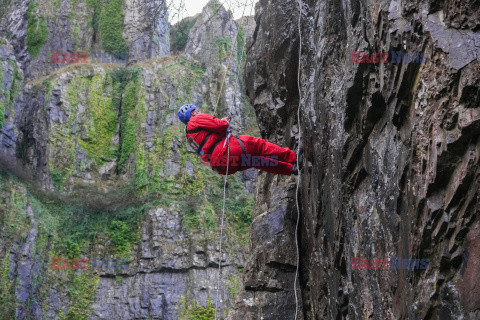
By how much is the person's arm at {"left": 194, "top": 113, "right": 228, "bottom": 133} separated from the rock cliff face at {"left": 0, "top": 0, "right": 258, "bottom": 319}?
23.8ft

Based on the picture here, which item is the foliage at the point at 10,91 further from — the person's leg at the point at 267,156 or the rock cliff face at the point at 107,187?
the person's leg at the point at 267,156

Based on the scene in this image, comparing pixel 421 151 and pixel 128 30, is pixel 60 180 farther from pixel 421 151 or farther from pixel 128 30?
pixel 421 151

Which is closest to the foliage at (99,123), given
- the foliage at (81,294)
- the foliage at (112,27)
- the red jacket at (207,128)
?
the foliage at (112,27)

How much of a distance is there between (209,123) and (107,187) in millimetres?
13901

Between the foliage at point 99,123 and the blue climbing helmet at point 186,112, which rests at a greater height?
the foliage at point 99,123

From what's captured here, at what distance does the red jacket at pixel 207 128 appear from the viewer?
272 inches

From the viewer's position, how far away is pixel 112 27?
25.1 meters

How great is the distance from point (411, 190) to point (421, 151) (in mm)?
292

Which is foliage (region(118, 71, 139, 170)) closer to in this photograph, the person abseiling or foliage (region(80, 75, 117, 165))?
foliage (region(80, 75, 117, 165))

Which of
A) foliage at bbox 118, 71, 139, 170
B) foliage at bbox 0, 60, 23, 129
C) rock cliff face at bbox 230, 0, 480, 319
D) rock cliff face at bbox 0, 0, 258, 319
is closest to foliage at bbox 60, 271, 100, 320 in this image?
rock cliff face at bbox 0, 0, 258, 319

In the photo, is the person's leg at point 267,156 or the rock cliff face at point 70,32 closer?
the person's leg at point 267,156

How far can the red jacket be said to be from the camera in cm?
690

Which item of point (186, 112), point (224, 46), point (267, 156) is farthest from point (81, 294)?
point (224, 46)

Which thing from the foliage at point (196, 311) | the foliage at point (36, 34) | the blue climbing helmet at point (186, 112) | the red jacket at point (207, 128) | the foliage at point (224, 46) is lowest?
the foliage at point (196, 311)
